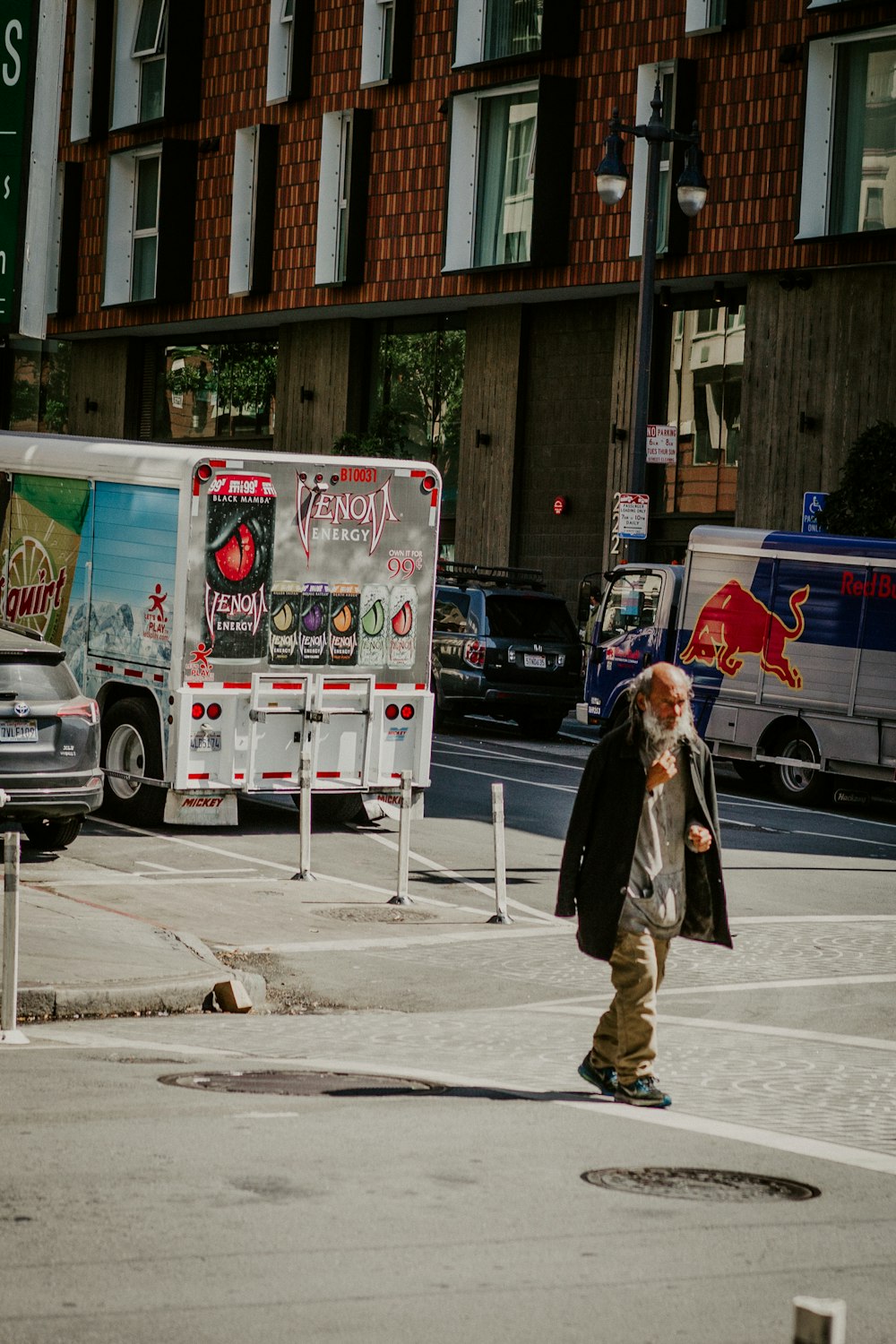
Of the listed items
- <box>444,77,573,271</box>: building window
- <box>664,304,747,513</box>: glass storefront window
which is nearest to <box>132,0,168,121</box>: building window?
<box>444,77,573,271</box>: building window

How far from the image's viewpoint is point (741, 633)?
22.6 meters

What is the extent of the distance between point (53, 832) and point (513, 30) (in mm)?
25480

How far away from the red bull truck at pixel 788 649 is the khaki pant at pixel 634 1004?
44.3ft

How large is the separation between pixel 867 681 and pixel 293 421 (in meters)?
23.7

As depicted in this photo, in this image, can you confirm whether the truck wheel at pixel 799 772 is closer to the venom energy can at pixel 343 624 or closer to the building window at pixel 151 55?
the venom energy can at pixel 343 624

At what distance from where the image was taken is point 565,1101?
813 centimetres

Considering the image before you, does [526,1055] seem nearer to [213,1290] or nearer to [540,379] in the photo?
[213,1290]

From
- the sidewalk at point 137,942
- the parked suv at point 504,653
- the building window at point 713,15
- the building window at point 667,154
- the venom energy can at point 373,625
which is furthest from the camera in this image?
the building window at point 667,154

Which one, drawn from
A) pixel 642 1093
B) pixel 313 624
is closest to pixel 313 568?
pixel 313 624

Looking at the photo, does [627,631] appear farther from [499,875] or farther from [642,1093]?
[642,1093]

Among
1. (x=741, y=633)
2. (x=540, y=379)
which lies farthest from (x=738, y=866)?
(x=540, y=379)

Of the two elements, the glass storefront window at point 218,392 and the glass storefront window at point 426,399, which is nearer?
the glass storefront window at point 426,399

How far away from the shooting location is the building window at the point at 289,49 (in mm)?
40812

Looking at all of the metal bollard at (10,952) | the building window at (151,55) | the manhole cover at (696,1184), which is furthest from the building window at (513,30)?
the manhole cover at (696,1184)
